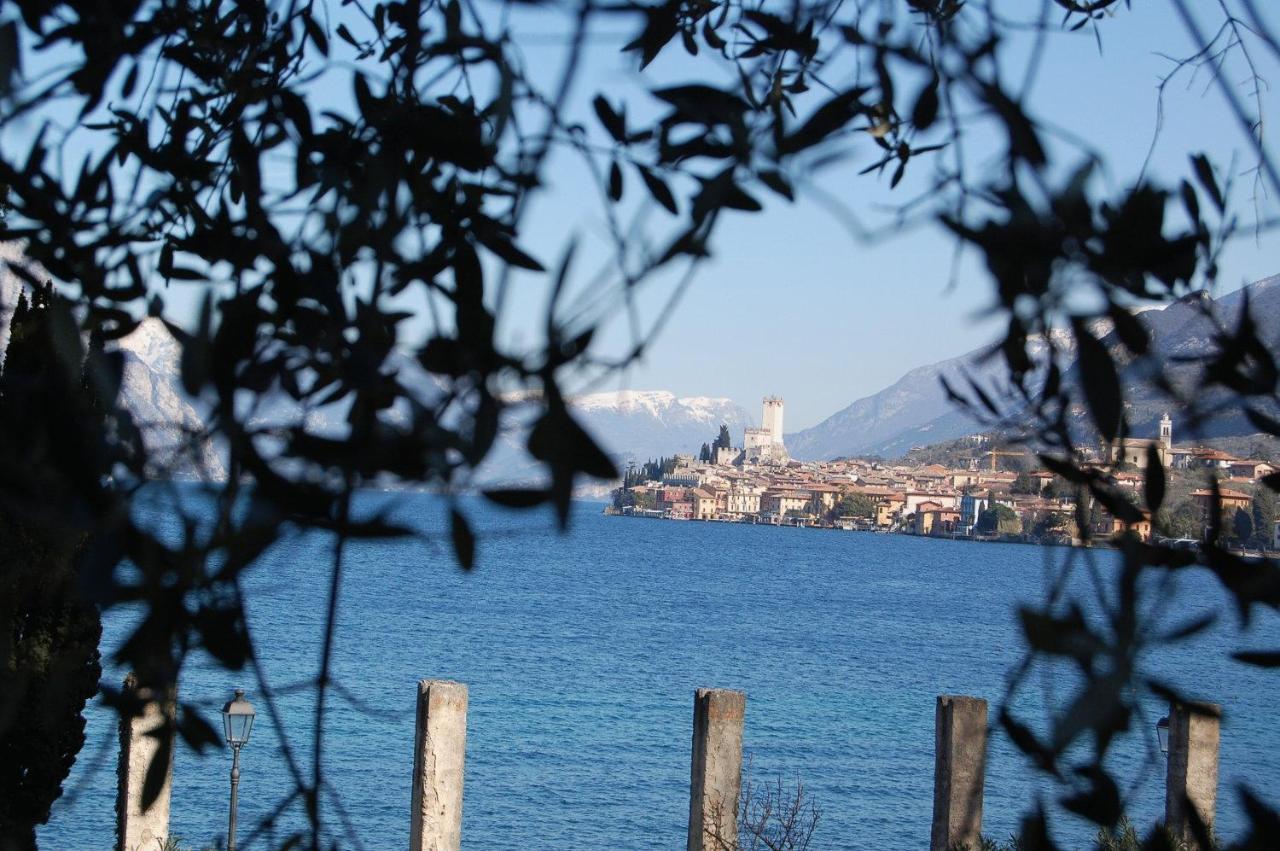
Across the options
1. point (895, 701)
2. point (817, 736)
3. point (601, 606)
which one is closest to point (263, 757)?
point (817, 736)

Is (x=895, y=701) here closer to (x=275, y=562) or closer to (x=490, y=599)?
(x=490, y=599)

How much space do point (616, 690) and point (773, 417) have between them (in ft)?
397

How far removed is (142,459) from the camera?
0.91 metres

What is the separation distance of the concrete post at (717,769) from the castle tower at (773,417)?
5618 inches

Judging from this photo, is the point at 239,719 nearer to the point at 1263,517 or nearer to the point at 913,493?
the point at 1263,517

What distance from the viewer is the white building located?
496ft

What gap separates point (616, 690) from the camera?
35938 millimetres

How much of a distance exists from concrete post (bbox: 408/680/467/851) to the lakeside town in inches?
251

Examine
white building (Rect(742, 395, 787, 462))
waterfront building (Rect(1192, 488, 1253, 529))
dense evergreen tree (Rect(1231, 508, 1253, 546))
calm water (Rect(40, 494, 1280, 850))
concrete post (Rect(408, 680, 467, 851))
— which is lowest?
calm water (Rect(40, 494, 1280, 850))

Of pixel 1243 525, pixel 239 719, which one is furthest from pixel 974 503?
pixel 1243 525

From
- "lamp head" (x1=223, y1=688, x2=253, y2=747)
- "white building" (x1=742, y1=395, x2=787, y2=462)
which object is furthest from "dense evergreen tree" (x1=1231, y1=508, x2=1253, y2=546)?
"white building" (x1=742, y1=395, x2=787, y2=462)

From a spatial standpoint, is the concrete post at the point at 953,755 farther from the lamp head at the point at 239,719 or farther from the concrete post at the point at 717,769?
the lamp head at the point at 239,719

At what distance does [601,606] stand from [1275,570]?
191 feet

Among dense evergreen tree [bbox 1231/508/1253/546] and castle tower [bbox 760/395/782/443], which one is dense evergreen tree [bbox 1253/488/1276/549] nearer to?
dense evergreen tree [bbox 1231/508/1253/546]
